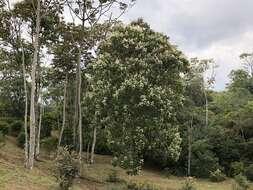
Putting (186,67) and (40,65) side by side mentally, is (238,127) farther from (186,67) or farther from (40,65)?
(40,65)

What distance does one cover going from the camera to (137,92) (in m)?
19.3

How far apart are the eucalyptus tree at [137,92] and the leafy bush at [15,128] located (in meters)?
13.3

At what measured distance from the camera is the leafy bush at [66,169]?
15.7 metres

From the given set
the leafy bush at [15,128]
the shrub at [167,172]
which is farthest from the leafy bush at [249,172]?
the leafy bush at [15,128]

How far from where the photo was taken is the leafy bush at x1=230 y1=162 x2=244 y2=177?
3135 centimetres

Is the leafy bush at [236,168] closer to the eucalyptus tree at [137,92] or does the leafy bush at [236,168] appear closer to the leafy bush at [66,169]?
the eucalyptus tree at [137,92]

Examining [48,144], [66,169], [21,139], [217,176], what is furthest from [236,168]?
[66,169]

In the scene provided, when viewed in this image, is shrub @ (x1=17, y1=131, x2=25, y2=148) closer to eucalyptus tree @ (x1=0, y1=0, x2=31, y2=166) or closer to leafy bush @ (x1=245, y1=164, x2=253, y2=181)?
eucalyptus tree @ (x1=0, y1=0, x2=31, y2=166)

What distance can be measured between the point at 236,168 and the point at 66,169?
63.9ft

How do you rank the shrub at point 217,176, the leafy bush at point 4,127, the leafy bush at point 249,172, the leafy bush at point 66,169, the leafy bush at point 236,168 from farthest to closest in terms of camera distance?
the leafy bush at point 236,168, the leafy bush at point 4,127, the shrub at point 217,176, the leafy bush at point 249,172, the leafy bush at point 66,169

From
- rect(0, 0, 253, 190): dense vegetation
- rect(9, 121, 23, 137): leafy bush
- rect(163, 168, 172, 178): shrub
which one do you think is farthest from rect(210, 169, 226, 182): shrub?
rect(9, 121, 23, 137): leafy bush

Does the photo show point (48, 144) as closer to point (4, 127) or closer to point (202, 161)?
point (4, 127)

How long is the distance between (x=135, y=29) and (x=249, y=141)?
18480mm

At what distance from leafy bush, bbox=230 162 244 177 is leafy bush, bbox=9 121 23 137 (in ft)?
55.6
